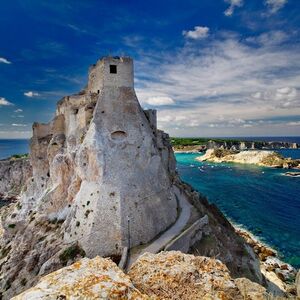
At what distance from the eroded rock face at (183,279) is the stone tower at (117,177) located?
74.1 feet

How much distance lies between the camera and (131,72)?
116 feet

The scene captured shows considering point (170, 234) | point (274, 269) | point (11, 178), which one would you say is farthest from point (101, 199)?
point (11, 178)

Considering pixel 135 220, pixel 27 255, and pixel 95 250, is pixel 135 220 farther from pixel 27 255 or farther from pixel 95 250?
pixel 27 255

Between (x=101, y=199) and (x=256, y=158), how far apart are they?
12026cm

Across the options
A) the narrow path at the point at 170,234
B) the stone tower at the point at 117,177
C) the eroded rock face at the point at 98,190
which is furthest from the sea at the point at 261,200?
the eroded rock face at the point at 98,190

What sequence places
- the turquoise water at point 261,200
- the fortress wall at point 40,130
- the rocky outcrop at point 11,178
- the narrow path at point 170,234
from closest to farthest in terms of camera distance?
the narrow path at point 170,234 < the fortress wall at point 40,130 < the turquoise water at point 261,200 < the rocky outcrop at point 11,178

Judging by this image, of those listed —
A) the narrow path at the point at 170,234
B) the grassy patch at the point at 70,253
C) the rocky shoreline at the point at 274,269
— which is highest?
the narrow path at the point at 170,234

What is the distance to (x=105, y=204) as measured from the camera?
101ft

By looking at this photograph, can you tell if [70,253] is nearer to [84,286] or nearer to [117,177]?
[117,177]

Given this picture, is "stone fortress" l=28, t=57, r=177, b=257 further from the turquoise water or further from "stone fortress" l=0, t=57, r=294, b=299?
the turquoise water

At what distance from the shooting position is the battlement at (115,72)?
114 feet

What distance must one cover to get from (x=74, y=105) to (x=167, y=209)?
19.7 meters

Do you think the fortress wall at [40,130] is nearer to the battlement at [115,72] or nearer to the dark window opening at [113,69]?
the battlement at [115,72]

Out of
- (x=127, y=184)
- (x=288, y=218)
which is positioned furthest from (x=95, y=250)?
(x=288, y=218)
